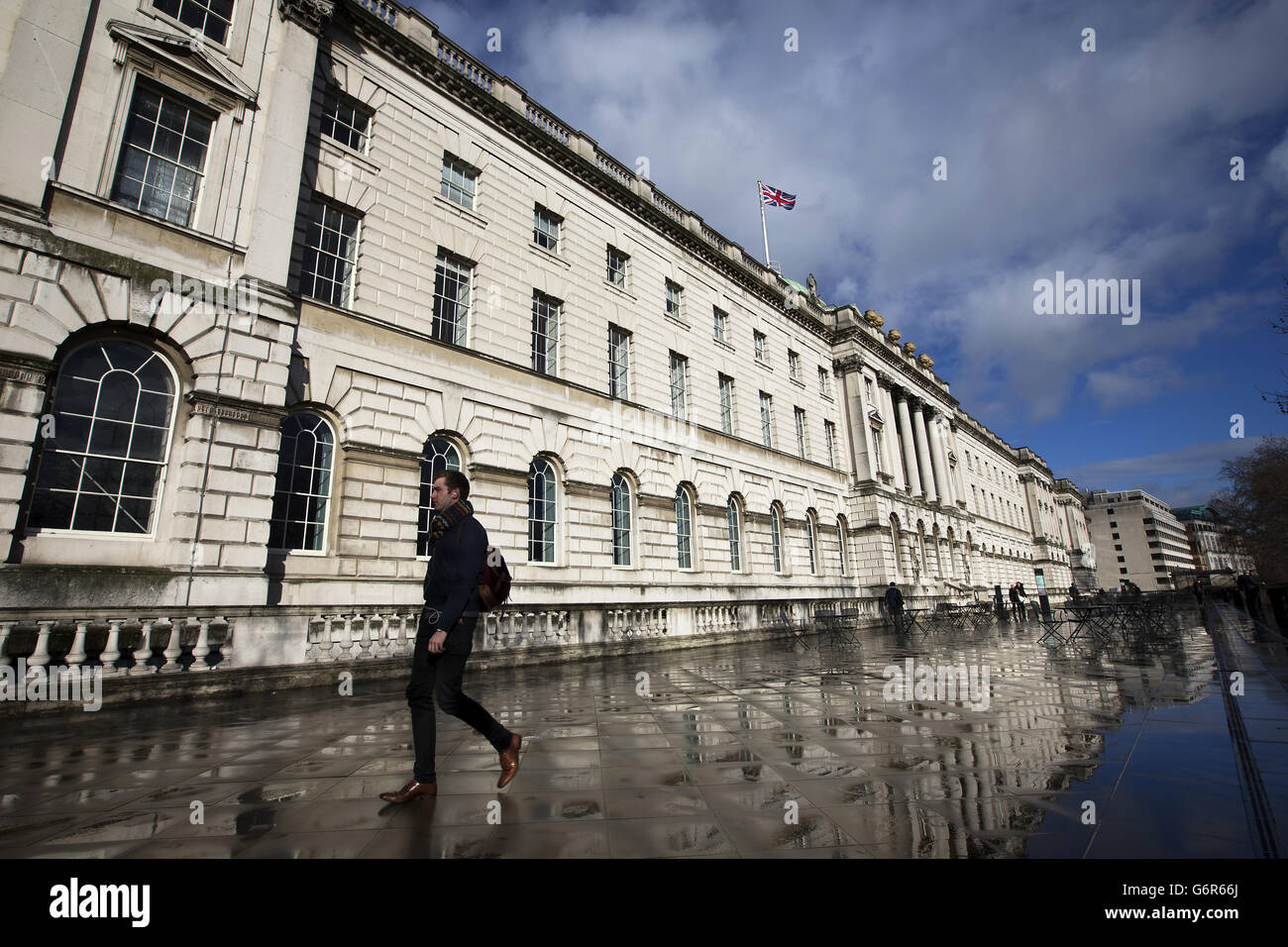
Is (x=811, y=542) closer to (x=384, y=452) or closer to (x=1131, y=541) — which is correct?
(x=384, y=452)

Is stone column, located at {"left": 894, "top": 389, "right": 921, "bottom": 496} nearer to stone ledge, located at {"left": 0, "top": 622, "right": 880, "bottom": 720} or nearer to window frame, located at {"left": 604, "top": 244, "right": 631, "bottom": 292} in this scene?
window frame, located at {"left": 604, "top": 244, "right": 631, "bottom": 292}

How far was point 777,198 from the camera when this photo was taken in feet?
87.9

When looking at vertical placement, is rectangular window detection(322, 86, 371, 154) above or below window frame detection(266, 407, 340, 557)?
above

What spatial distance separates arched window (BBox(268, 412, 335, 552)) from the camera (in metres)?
10.9

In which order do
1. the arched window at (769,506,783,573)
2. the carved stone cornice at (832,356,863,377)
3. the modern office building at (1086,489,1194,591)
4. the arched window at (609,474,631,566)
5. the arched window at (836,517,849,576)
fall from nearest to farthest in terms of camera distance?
the arched window at (609,474,631,566) < the arched window at (769,506,783,573) < the arched window at (836,517,849,576) < the carved stone cornice at (832,356,863,377) < the modern office building at (1086,489,1194,591)

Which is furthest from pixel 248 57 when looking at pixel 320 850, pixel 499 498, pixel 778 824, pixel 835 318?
pixel 835 318

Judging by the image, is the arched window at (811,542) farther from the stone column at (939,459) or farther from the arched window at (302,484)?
the arched window at (302,484)

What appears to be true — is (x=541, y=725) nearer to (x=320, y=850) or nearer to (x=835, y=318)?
(x=320, y=850)

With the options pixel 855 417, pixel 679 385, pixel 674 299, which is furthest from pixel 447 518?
pixel 855 417

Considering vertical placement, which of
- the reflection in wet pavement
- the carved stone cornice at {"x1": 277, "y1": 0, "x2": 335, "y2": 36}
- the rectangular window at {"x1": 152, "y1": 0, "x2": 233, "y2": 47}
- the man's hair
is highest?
the carved stone cornice at {"x1": 277, "y1": 0, "x2": 335, "y2": 36}

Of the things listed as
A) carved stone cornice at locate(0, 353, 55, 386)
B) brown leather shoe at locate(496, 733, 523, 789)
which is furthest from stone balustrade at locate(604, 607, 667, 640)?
carved stone cornice at locate(0, 353, 55, 386)

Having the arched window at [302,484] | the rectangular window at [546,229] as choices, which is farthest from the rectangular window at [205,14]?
the rectangular window at [546,229]

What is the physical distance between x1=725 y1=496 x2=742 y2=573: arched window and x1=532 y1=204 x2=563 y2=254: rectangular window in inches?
435

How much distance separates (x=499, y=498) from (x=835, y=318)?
25.9m
